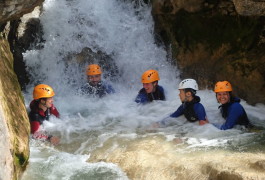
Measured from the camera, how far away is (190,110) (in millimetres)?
7230

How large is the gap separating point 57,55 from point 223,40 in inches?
189

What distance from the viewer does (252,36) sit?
8273mm

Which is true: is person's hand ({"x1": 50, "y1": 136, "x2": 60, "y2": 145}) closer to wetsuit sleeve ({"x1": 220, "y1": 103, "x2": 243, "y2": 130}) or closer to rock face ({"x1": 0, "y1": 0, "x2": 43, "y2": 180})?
rock face ({"x1": 0, "y1": 0, "x2": 43, "y2": 180})

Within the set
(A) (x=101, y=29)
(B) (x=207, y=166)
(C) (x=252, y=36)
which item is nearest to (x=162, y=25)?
(A) (x=101, y=29)

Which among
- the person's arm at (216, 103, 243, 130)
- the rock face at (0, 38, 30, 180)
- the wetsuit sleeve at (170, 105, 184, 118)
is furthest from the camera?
the wetsuit sleeve at (170, 105, 184, 118)

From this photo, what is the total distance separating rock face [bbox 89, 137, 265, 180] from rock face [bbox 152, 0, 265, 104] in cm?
302

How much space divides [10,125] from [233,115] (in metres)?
3.85

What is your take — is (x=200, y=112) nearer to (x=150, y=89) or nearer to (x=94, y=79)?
(x=150, y=89)

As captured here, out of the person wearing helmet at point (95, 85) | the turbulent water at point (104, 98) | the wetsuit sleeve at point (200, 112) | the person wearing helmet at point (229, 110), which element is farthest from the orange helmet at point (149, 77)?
the person wearing helmet at point (229, 110)

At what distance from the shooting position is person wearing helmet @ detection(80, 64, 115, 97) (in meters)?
9.41

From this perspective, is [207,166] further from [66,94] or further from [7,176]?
[66,94]

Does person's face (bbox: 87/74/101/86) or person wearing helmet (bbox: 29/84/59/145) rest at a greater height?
person's face (bbox: 87/74/101/86)

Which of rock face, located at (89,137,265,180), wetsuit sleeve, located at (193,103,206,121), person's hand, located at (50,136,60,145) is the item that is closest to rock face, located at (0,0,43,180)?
person's hand, located at (50,136,60,145)

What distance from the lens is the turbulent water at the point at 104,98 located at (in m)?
6.01
